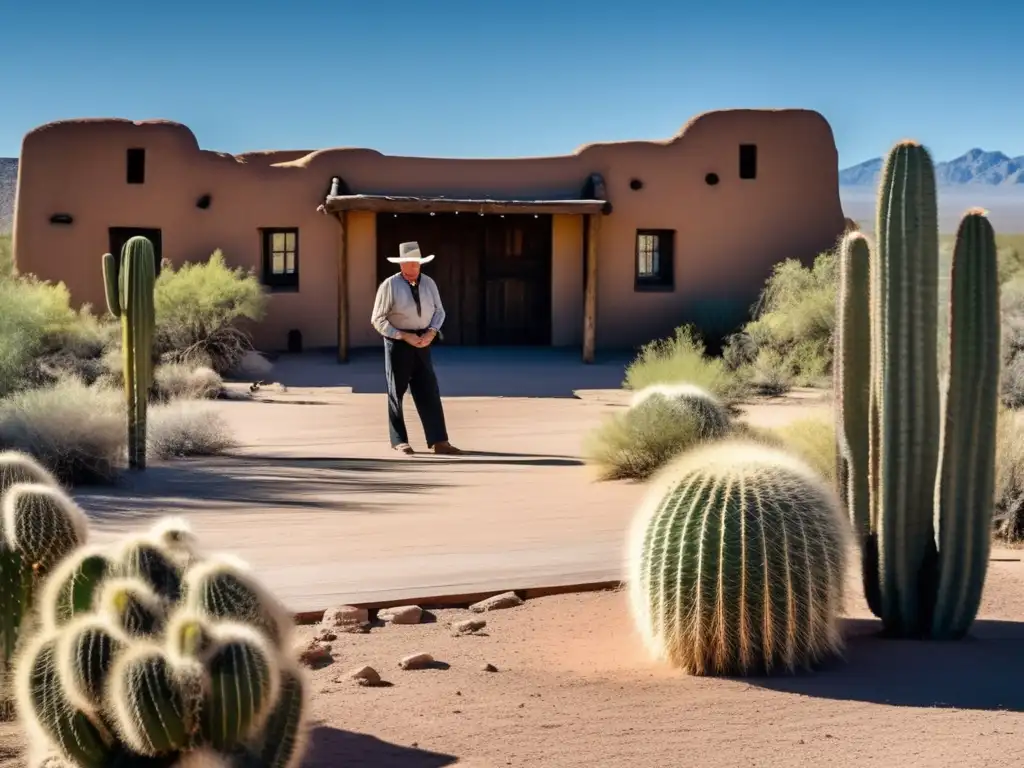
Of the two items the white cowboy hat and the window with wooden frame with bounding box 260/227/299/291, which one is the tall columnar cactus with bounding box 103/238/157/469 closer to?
the white cowboy hat

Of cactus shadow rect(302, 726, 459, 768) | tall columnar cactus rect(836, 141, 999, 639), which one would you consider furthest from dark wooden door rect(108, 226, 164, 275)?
cactus shadow rect(302, 726, 459, 768)

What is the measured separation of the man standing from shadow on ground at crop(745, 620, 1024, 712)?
643 cm

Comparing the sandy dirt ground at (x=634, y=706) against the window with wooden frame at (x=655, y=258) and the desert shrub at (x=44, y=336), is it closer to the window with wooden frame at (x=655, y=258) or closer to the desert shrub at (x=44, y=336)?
the desert shrub at (x=44, y=336)

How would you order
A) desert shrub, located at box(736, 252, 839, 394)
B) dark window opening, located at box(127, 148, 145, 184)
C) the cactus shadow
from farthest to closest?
dark window opening, located at box(127, 148, 145, 184) → desert shrub, located at box(736, 252, 839, 394) → the cactus shadow

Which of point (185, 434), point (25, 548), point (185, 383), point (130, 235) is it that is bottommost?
point (185, 434)

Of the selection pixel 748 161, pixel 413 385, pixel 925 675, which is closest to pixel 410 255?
pixel 413 385

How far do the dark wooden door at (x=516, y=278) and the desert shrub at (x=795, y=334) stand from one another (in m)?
4.39

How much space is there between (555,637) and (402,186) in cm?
1978

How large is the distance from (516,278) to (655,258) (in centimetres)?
264

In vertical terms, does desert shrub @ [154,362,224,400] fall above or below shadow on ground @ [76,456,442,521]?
above

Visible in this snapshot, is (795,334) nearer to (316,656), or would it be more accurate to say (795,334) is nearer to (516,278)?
(516,278)

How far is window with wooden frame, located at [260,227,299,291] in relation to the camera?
83.2 feet

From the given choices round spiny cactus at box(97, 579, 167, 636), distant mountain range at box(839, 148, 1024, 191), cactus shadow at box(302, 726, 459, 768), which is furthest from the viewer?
distant mountain range at box(839, 148, 1024, 191)

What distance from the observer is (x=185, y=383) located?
18.0 m
